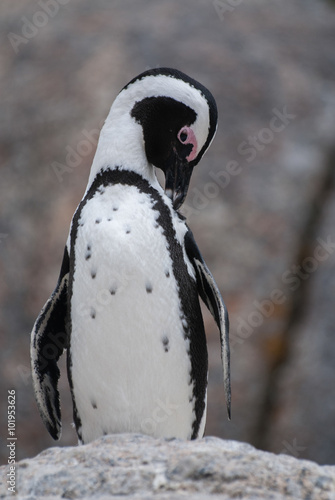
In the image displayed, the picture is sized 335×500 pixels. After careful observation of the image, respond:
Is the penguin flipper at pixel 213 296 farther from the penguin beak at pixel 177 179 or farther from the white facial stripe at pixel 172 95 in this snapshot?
the white facial stripe at pixel 172 95

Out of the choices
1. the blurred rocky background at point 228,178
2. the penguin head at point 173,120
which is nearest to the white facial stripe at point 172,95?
the penguin head at point 173,120

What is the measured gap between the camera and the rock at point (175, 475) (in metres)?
1.44

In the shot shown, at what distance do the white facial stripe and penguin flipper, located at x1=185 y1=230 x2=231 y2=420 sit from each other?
305 millimetres

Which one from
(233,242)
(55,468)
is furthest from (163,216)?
(233,242)

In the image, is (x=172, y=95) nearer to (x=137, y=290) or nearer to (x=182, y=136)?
(x=182, y=136)

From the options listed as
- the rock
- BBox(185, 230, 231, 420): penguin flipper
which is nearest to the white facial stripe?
BBox(185, 230, 231, 420): penguin flipper

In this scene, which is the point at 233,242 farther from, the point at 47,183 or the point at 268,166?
the point at 47,183

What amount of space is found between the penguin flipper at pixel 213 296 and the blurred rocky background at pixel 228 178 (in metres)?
1.92

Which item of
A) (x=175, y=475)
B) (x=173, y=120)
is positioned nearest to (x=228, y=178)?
(x=173, y=120)

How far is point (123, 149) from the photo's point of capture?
7.12 ft

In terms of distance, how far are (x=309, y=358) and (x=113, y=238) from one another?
244 cm

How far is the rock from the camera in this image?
4.71 feet

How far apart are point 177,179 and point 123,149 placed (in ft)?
0.60

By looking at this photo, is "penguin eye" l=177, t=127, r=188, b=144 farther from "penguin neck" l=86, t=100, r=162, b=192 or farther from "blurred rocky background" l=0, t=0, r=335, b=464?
"blurred rocky background" l=0, t=0, r=335, b=464
